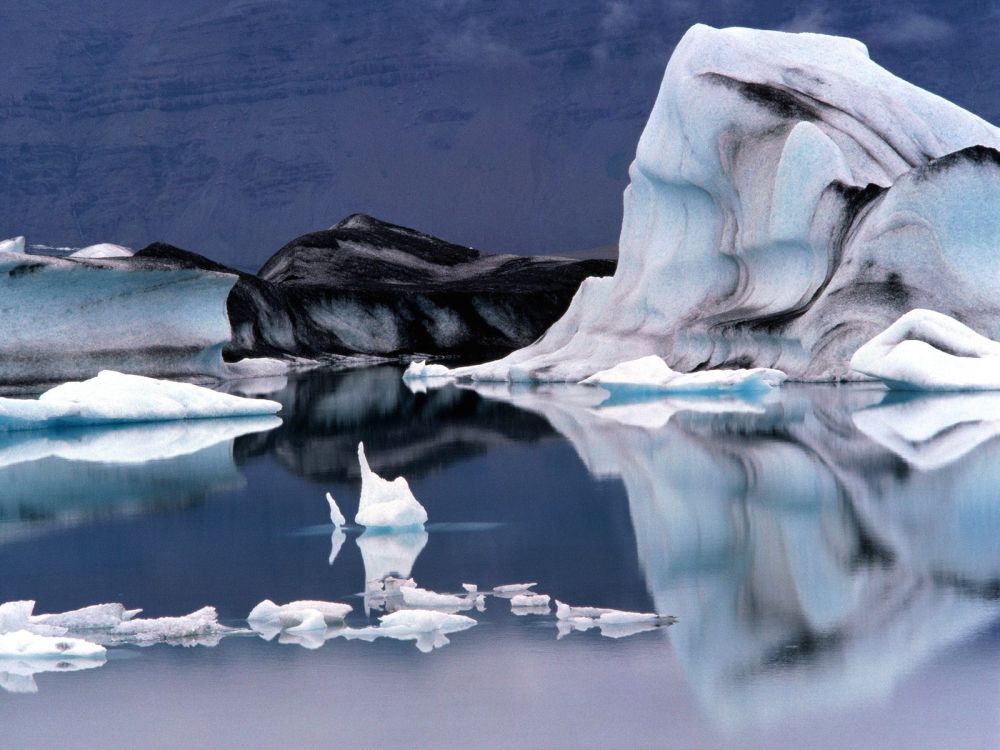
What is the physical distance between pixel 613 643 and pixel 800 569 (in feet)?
3.72

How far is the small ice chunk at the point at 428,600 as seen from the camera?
4.16 meters

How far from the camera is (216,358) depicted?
63.3ft

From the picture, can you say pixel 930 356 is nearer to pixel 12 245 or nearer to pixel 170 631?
pixel 170 631

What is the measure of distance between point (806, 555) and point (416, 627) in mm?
1584

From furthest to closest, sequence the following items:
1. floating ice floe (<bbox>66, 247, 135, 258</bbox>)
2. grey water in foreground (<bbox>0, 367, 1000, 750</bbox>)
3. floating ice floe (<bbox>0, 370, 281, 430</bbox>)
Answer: floating ice floe (<bbox>66, 247, 135, 258</bbox>) → floating ice floe (<bbox>0, 370, 281, 430</bbox>) → grey water in foreground (<bbox>0, 367, 1000, 750</bbox>)

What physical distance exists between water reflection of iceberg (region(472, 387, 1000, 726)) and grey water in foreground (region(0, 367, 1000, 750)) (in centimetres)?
1

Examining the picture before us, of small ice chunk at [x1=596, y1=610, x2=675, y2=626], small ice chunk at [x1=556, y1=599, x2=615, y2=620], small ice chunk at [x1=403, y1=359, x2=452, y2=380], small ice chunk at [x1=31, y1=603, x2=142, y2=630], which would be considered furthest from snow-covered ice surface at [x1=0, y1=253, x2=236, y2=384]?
small ice chunk at [x1=596, y1=610, x2=675, y2=626]

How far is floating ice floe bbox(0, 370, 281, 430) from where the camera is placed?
412 inches

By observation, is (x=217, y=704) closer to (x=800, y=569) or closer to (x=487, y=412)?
(x=800, y=569)

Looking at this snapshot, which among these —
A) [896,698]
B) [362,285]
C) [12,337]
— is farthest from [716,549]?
[362,285]

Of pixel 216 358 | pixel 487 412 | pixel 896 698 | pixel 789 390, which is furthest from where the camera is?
pixel 216 358

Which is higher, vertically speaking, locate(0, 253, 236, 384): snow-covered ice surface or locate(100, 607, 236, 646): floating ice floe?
locate(0, 253, 236, 384): snow-covered ice surface

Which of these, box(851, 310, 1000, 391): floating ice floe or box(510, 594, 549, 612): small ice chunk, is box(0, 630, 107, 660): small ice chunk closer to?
box(510, 594, 549, 612): small ice chunk

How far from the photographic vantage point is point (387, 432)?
10.9 m
